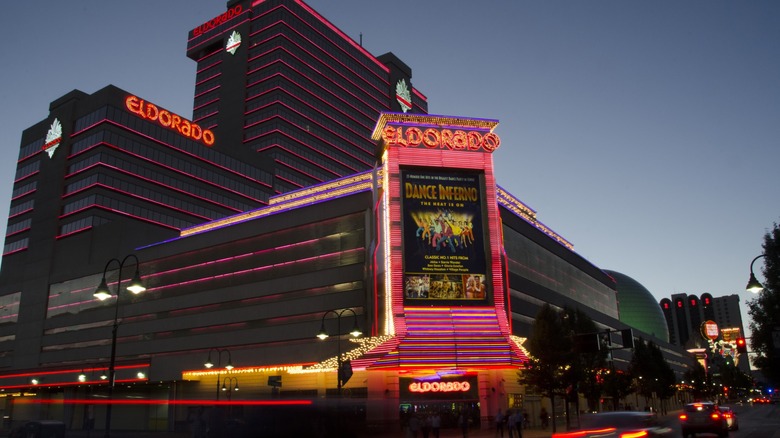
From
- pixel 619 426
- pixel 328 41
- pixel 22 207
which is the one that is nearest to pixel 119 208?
pixel 22 207

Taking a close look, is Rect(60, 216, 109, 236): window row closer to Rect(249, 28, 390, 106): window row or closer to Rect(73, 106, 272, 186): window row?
Rect(73, 106, 272, 186): window row

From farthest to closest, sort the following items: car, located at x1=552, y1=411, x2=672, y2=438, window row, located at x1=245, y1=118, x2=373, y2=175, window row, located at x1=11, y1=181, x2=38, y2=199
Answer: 1. window row, located at x1=245, y1=118, x2=373, y2=175
2. window row, located at x1=11, y1=181, x2=38, y2=199
3. car, located at x1=552, y1=411, x2=672, y2=438

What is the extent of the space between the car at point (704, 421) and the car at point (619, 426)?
41.7 feet

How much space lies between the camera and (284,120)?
488 feet

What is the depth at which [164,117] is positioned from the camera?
111000 mm

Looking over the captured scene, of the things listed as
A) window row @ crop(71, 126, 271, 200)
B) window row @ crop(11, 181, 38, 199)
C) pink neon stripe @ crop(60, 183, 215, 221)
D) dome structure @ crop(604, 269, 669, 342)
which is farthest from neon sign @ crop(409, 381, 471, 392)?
dome structure @ crop(604, 269, 669, 342)

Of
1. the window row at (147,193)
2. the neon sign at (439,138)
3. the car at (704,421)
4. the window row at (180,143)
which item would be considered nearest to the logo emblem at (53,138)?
the window row at (180,143)

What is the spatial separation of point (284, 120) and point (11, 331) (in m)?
73.7

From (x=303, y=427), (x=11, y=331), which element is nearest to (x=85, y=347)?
(x=11, y=331)

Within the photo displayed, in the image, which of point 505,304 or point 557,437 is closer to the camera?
point 557,437

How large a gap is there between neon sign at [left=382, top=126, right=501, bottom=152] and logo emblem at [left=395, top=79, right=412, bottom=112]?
13208cm

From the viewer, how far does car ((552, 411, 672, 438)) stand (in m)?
20.1

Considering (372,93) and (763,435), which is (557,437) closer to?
(763,435)

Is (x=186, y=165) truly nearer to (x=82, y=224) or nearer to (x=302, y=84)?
(x=82, y=224)
